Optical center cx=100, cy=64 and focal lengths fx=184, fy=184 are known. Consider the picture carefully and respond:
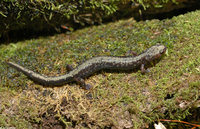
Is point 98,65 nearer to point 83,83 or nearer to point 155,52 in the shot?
point 83,83

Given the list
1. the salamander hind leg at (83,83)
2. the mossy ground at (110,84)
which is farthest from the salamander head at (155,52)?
the salamander hind leg at (83,83)

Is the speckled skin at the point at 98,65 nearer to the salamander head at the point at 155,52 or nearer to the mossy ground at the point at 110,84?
the salamander head at the point at 155,52

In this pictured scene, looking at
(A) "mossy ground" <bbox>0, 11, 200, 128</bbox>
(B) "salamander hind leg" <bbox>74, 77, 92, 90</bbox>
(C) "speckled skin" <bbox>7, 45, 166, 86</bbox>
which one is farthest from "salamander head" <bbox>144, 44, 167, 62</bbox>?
(B) "salamander hind leg" <bbox>74, 77, 92, 90</bbox>

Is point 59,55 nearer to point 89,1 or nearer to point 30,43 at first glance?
point 30,43

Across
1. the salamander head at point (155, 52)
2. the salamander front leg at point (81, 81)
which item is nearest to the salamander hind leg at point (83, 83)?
the salamander front leg at point (81, 81)

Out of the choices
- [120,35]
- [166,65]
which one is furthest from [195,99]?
[120,35]

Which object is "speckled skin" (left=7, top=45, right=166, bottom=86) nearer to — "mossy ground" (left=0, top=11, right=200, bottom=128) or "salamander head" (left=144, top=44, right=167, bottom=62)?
"salamander head" (left=144, top=44, right=167, bottom=62)

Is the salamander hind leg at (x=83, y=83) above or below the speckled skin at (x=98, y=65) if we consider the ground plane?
below

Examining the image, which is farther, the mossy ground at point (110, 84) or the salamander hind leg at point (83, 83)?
the salamander hind leg at point (83, 83)
